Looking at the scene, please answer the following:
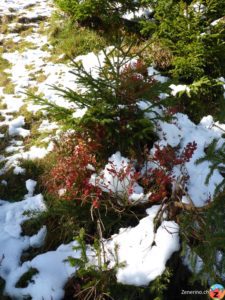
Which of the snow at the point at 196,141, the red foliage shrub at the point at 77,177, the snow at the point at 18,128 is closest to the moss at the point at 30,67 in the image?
the snow at the point at 18,128

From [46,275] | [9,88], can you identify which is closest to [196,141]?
[46,275]

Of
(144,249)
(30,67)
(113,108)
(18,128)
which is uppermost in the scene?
(30,67)

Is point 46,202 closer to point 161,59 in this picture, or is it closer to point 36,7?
point 161,59

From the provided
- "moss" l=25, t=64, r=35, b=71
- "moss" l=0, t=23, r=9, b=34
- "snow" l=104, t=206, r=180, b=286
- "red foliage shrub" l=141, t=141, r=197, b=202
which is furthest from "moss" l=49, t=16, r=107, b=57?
"snow" l=104, t=206, r=180, b=286

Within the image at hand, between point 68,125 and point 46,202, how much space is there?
1.10 m

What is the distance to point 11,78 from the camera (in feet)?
26.6

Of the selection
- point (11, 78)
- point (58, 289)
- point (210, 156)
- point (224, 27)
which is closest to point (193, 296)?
point (58, 289)

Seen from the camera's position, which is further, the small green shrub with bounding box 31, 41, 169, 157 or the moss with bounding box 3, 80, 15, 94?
the moss with bounding box 3, 80, 15, 94

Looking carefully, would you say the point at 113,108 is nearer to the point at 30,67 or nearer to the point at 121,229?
the point at 121,229

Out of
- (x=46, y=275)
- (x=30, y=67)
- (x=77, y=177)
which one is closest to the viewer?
(x=46, y=275)

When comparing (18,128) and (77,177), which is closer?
(77,177)

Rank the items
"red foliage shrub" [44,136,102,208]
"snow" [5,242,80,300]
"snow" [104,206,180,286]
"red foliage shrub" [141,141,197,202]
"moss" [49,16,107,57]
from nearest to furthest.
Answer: "snow" [104,206,180,286] → "snow" [5,242,80,300] → "red foliage shrub" [141,141,197,202] → "red foliage shrub" [44,136,102,208] → "moss" [49,16,107,57]

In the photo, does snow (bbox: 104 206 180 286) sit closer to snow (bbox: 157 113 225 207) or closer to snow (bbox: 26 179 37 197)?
snow (bbox: 157 113 225 207)

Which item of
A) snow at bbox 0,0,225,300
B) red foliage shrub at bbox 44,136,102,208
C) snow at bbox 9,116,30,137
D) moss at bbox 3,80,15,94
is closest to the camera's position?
snow at bbox 0,0,225,300
